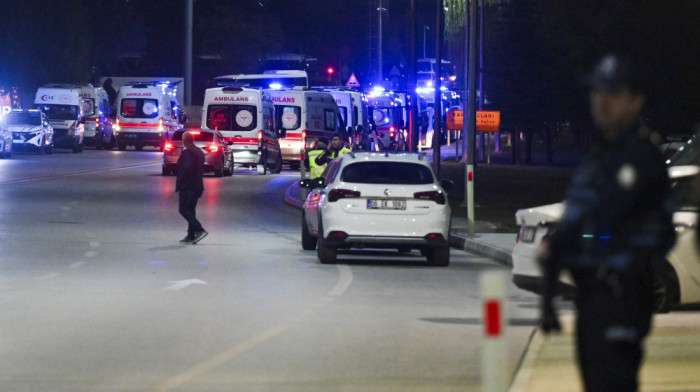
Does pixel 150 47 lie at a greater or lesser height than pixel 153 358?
greater

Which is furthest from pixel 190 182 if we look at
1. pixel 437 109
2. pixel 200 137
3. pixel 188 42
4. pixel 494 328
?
pixel 188 42

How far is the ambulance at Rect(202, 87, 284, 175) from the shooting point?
148 ft

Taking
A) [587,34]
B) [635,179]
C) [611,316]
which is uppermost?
[587,34]

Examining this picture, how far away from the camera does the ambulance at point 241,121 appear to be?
45.2 meters

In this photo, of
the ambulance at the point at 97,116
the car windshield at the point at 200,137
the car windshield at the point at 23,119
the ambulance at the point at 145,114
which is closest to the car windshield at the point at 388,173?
the car windshield at the point at 200,137

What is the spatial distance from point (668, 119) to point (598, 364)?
29.8 m

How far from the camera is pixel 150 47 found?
10125 centimetres

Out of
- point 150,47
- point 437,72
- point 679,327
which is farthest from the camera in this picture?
point 150,47

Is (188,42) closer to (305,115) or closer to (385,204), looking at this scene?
(305,115)

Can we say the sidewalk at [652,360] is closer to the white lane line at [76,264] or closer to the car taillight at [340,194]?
the car taillight at [340,194]

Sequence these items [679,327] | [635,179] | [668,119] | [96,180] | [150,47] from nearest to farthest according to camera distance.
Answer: [635,179] < [679,327] < [668,119] < [96,180] < [150,47]

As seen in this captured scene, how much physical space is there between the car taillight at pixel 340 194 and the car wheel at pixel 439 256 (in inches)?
53.6

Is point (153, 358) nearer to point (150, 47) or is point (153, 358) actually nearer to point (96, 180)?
point (96, 180)

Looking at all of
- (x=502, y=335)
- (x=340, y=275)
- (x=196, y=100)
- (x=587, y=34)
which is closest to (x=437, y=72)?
(x=587, y=34)
